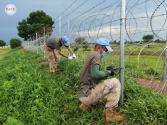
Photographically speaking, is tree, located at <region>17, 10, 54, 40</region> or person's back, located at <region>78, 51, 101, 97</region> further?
tree, located at <region>17, 10, 54, 40</region>

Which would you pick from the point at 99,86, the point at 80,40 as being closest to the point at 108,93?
the point at 99,86

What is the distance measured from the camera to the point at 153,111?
77.2 inches

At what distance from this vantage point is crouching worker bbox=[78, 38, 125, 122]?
6.74ft

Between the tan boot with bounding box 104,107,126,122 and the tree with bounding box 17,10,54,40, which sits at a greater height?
the tree with bounding box 17,10,54,40

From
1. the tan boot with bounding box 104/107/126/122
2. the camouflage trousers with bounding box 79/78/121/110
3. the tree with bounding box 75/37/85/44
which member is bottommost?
the tan boot with bounding box 104/107/126/122

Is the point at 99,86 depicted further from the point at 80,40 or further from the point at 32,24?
the point at 32,24

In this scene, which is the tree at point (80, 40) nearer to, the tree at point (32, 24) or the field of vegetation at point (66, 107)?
the field of vegetation at point (66, 107)

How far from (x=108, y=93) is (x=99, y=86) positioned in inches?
7.5

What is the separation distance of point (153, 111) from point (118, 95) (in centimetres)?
54

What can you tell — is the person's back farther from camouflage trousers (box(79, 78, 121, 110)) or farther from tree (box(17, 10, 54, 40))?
tree (box(17, 10, 54, 40))

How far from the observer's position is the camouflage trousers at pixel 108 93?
2.12 meters

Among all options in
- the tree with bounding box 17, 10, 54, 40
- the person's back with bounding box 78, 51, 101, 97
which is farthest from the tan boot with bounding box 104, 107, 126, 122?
the tree with bounding box 17, 10, 54, 40

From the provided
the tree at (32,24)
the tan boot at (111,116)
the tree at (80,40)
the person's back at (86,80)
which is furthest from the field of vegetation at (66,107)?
the tree at (32,24)

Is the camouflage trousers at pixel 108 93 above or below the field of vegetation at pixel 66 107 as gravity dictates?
above
